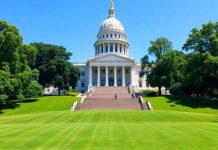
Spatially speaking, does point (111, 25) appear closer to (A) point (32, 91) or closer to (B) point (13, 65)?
(A) point (32, 91)

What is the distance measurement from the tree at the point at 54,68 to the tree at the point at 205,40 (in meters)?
31.2

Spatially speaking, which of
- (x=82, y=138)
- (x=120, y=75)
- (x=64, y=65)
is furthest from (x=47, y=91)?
(x=82, y=138)

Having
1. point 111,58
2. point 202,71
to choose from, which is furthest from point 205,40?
point 111,58

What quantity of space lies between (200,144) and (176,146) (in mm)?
1138

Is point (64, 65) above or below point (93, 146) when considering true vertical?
above

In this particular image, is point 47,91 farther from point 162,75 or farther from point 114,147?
point 114,147

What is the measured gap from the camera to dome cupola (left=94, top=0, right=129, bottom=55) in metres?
112

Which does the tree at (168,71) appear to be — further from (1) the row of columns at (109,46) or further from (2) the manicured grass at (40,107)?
(1) the row of columns at (109,46)

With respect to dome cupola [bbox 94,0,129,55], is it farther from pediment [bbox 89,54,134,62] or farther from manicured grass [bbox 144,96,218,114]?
manicured grass [bbox 144,96,218,114]

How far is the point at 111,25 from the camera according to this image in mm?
117250

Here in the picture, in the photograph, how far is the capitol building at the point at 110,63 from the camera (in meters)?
97.2

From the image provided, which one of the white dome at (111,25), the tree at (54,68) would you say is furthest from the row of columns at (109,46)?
the tree at (54,68)

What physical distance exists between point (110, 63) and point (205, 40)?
41939 millimetres

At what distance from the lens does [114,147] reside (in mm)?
11484
